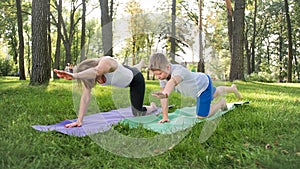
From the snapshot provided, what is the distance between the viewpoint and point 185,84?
379 centimetres

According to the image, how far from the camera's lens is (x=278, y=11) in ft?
107

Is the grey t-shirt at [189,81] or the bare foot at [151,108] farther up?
the grey t-shirt at [189,81]

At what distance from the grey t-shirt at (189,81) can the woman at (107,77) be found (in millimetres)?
575

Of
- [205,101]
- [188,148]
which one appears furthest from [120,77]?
[188,148]

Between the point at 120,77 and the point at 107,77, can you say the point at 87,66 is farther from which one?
the point at 120,77

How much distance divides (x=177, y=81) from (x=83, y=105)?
115 centimetres

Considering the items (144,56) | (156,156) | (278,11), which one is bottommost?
(156,156)

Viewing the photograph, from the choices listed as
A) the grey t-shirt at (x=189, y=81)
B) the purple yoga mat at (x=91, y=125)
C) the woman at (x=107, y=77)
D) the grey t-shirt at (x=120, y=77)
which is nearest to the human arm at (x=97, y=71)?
the woman at (x=107, y=77)

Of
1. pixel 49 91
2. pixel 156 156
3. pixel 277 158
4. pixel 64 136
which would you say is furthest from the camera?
pixel 49 91

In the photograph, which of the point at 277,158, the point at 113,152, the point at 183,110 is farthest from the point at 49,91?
the point at 277,158

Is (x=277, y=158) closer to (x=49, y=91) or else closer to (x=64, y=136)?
(x=64, y=136)

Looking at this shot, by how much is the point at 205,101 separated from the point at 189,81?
1.88ft

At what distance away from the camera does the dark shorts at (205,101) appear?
4156 mm

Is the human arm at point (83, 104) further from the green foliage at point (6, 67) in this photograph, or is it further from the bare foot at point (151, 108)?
the green foliage at point (6, 67)
